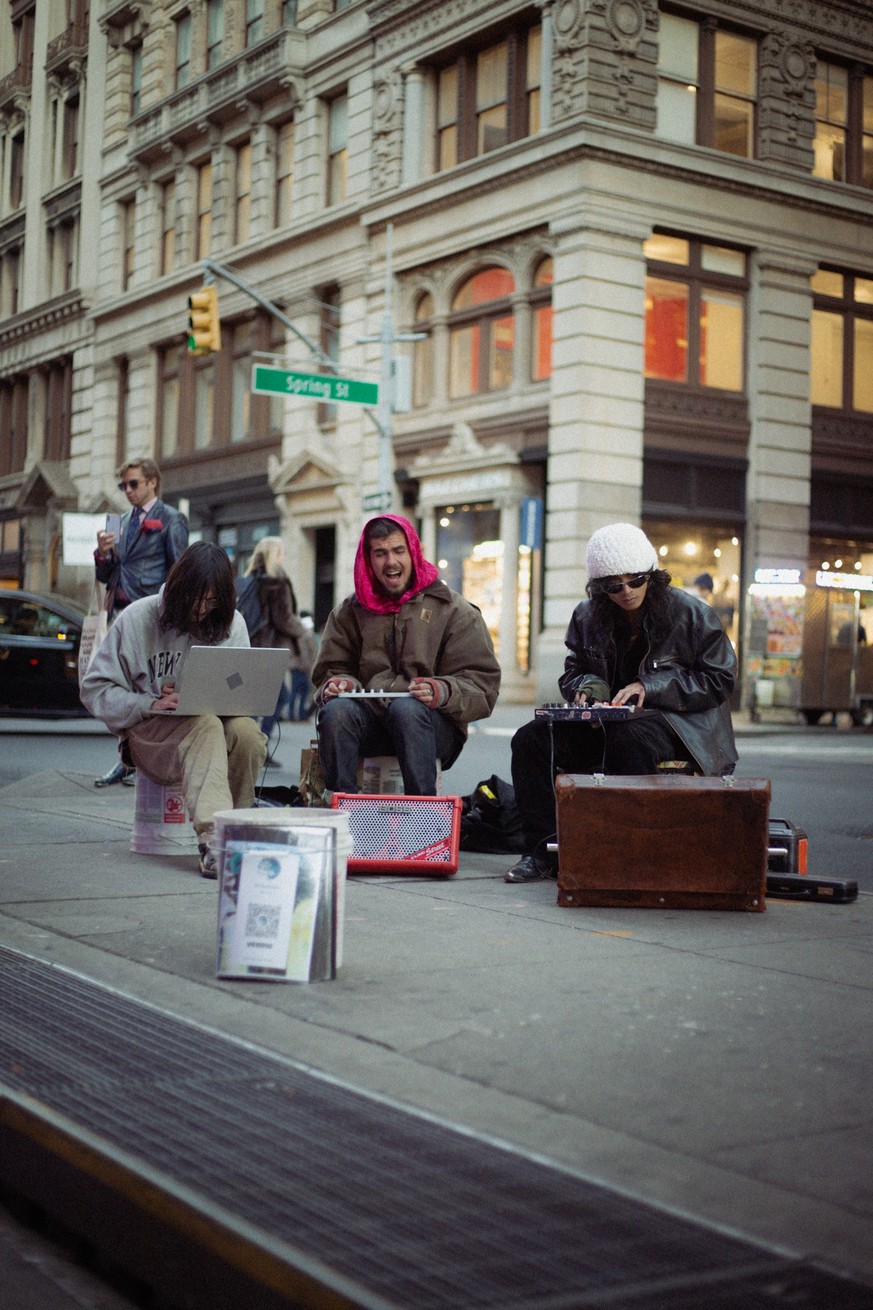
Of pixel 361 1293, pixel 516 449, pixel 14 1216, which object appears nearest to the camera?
pixel 361 1293

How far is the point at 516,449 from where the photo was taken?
2673cm

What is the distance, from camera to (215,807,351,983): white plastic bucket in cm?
459

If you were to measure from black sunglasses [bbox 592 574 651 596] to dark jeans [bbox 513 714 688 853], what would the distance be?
56 cm

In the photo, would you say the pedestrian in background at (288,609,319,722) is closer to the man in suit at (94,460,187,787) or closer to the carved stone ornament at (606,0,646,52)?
the man in suit at (94,460,187,787)

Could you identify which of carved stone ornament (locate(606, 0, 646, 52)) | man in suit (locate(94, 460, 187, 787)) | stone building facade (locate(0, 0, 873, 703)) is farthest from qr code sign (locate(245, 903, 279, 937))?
carved stone ornament (locate(606, 0, 646, 52))

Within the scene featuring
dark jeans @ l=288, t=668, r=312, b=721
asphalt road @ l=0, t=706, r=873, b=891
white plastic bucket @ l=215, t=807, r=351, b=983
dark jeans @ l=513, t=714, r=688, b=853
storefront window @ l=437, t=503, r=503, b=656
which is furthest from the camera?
storefront window @ l=437, t=503, r=503, b=656

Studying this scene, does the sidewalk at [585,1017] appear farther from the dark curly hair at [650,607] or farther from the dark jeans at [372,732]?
the dark curly hair at [650,607]

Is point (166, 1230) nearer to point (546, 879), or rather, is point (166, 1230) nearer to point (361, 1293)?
point (361, 1293)

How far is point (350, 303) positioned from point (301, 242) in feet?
7.46

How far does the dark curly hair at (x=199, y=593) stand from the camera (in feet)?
23.7

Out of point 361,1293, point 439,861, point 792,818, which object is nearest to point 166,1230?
point 361,1293

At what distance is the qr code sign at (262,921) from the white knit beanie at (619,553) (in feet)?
8.52

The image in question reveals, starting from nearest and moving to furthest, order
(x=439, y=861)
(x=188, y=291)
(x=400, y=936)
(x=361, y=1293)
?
(x=361, y=1293), (x=400, y=936), (x=439, y=861), (x=188, y=291)

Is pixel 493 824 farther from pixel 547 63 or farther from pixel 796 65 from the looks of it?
pixel 796 65
